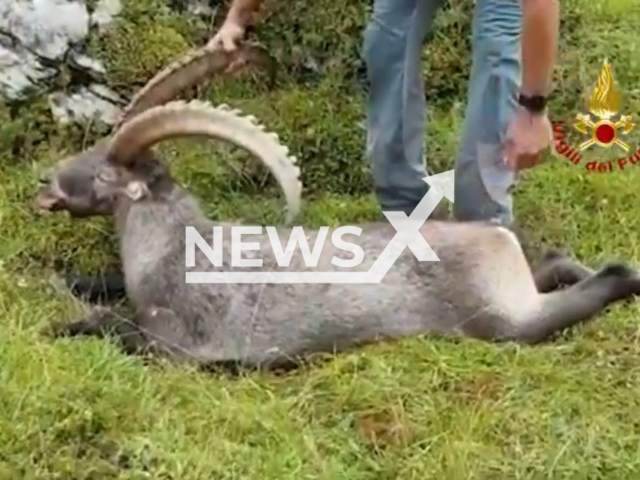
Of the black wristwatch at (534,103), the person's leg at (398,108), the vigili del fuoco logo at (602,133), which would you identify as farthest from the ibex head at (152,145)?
the vigili del fuoco logo at (602,133)

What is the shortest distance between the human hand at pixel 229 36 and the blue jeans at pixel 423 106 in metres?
0.48

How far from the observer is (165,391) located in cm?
457

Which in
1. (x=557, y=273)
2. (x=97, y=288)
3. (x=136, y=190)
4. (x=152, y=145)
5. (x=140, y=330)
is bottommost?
(x=97, y=288)

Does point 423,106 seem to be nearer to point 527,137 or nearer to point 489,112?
point 489,112

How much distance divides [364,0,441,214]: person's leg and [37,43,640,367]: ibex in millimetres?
422

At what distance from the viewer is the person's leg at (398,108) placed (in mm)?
5691

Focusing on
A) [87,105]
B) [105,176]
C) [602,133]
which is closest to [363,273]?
[105,176]

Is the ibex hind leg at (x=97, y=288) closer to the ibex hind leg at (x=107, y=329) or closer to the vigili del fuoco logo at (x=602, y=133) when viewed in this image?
the ibex hind leg at (x=107, y=329)

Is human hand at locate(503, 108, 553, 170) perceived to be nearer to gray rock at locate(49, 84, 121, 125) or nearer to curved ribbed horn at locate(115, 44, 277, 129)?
curved ribbed horn at locate(115, 44, 277, 129)

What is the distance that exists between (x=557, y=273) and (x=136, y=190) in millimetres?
1515

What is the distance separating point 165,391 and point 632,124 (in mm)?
3266

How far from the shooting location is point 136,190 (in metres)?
5.48

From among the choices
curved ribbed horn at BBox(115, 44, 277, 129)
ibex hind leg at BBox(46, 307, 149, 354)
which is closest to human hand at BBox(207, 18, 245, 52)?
curved ribbed horn at BBox(115, 44, 277, 129)

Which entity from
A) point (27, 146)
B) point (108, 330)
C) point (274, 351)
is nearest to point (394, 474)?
point (274, 351)
